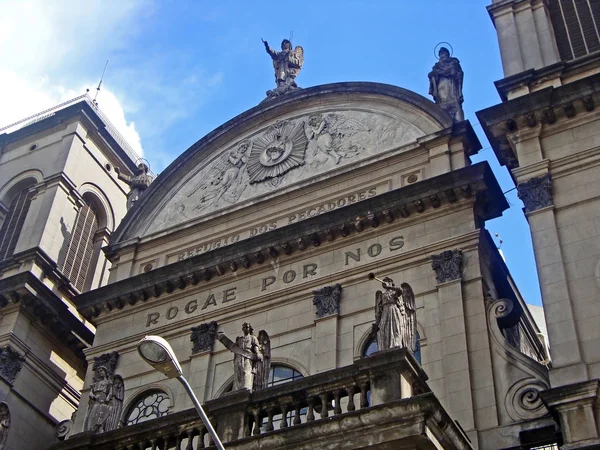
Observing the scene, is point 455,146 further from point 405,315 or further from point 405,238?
point 405,315

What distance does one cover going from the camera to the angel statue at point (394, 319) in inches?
664

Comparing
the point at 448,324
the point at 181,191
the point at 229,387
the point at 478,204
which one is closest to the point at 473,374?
the point at 448,324

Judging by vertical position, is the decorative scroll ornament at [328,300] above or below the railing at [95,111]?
below

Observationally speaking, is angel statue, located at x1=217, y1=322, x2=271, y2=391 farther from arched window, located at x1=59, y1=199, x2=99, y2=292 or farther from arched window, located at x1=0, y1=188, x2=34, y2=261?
arched window, located at x1=0, y1=188, x2=34, y2=261

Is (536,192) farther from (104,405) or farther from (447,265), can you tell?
(104,405)

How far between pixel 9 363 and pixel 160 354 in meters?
14.6

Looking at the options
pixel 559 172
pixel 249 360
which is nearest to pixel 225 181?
pixel 559 172

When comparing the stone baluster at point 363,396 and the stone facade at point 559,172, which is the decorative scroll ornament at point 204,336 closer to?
the stone facade at point 559,172

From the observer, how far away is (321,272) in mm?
24859

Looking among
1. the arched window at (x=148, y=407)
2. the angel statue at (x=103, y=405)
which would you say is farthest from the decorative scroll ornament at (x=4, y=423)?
the angel statue at (x=103, y=405)

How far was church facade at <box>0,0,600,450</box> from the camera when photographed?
17656 mm

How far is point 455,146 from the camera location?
2577cm

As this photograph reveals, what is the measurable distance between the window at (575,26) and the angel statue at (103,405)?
46.8 ft

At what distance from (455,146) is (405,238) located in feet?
11.0
